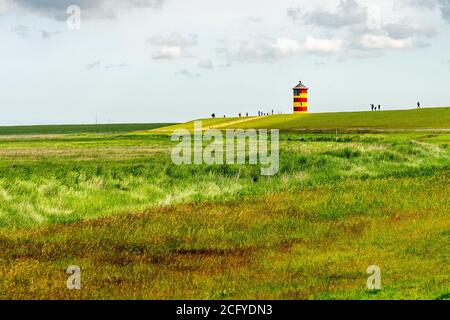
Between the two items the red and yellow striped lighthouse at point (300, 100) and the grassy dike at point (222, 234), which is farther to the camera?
the red and yellow striped lighthouse at point (300, 100)

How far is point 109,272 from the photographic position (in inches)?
715

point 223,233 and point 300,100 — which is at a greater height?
point 300,100

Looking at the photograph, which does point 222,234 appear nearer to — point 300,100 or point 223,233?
point 223,233

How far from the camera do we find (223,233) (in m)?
23.9

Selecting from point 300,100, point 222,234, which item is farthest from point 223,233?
point 300,100

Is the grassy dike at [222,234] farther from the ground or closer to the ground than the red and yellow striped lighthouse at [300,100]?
closer to the ground

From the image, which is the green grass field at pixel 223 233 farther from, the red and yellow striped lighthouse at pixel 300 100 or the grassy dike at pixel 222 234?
the red and yellow striped lighthouse at pixel 300 100

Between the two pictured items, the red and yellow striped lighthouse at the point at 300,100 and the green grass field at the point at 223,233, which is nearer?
the green grass field at the point at 223,233

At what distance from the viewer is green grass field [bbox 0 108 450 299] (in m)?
16.4

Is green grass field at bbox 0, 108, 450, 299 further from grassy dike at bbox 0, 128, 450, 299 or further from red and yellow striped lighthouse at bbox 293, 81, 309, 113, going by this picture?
red and yellow striped lighthouse at bbox 293, 81, 309, 113

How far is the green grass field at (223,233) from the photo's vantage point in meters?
16.4

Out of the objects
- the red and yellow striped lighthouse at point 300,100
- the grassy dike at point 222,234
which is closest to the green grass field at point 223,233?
the grassy dike at point 222,234

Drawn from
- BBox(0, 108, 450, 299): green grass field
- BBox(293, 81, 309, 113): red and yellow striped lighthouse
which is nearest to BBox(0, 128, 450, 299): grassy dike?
BBox(0, 108, 450, 299): green grass field
